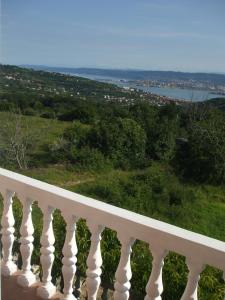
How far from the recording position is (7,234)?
140 cm

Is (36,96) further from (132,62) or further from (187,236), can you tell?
(187,236)

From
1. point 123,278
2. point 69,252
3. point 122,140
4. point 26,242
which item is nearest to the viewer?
point 123,278

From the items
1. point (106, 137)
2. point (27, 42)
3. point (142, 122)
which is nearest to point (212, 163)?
point (142, 122)

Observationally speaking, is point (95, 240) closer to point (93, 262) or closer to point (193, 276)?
point (93, 262)

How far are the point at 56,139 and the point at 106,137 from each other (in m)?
0.99

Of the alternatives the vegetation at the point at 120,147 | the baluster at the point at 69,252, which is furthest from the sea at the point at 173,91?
the baluster at the point at 69,252

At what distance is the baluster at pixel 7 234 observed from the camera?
1387 millimetres

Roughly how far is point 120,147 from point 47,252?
6.58 metres

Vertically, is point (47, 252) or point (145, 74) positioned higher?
point (145, 74)

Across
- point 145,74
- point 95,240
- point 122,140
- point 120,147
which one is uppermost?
point 145,74

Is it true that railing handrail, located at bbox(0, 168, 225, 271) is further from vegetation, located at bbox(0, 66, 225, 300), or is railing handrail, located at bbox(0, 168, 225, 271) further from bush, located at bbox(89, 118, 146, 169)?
bush, located at bbox(89, 118, 146, 169)

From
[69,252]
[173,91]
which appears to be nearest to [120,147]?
[173,91]

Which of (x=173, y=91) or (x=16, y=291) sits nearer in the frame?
(x=16, y=291)

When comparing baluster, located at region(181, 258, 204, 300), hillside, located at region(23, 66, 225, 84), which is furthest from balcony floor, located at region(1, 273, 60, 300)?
hillside, located at region(23, 66, 225, 84)
